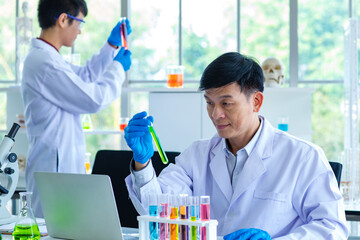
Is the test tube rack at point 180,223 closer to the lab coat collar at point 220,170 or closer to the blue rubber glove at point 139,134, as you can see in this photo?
the blue rubber glove at point 139,134

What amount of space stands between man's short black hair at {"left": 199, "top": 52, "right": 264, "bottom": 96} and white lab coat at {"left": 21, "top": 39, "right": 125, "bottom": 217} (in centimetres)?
124

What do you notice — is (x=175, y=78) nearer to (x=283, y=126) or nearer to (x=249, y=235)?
(x=283, y=126)

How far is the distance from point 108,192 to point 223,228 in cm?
46

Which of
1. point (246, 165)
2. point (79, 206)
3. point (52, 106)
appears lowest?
point (79, 206)

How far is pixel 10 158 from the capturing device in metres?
2.11

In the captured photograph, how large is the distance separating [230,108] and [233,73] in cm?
11

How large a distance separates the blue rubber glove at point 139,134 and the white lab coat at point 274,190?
114 mm

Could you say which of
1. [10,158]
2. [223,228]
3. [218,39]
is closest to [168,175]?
[223,228]

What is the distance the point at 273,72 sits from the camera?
12.2ft

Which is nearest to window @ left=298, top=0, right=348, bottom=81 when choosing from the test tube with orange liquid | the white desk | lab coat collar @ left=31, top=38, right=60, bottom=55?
the test tube with orange liquid

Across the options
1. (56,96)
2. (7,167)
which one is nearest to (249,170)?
(7,167)

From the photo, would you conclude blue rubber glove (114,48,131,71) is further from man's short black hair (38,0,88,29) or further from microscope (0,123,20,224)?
microscope (0,123,20,224)

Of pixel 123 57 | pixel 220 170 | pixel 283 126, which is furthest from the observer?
pixel 283 126

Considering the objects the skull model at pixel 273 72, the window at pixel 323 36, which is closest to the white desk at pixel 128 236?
the skull model at pixel 273 72
